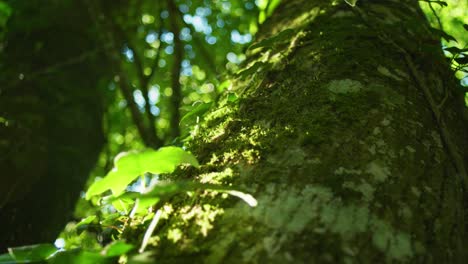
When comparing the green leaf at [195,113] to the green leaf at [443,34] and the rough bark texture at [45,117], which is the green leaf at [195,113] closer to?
the green leaf at [443,34]

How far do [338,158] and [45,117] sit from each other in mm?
2596

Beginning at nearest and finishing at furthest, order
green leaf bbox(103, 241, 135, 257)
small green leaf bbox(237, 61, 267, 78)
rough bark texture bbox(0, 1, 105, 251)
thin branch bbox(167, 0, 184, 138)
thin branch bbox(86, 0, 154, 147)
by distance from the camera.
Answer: green leaf bbox(103, 241, 135, 257) < small green leaf bbox(237, 61, 267, 78) < rough bark texture bbox(0, 1, 105, 251) < thin branch bbox(86, 0, 154, 147) < thin branch bbox(167, 0, 184, 138)

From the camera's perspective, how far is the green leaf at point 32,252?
989 mm

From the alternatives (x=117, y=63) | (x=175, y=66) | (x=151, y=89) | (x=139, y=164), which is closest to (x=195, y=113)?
(x=139, y=164)

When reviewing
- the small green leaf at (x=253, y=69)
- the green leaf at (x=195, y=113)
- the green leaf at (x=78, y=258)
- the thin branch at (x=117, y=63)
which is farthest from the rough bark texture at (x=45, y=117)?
the small green leaf at (x=253, y=69)

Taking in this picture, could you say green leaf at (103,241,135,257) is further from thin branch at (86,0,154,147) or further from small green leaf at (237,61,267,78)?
thin branch at (86,0,154,147)

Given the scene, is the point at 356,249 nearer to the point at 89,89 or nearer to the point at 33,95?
the point at 33,95

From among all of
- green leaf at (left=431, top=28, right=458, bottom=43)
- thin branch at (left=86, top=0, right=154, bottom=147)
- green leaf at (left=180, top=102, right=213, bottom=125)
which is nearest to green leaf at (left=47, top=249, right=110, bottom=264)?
green leaf at (left=180, top=102, right=213, bottom=125)

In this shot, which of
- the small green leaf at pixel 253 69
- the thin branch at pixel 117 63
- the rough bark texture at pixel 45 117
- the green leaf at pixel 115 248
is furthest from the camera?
the thin branch at pixel 117 63

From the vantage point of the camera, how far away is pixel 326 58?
156 centimetres

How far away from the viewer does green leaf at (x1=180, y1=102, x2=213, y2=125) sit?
1658 mm

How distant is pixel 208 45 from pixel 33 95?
9.76 feet

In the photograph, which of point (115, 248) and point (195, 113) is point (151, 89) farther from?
point (115, 248)

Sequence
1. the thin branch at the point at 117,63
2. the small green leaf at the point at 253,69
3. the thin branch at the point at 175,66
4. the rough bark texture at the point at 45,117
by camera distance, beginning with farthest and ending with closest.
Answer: the thin branch at the point at 175,66, the thin branch at the point at 117,63, the rough bark texture at the point at 45,117, the small green leaf at the point at 253,69
